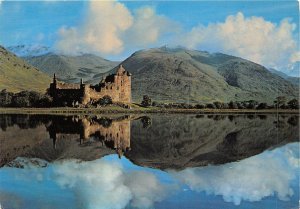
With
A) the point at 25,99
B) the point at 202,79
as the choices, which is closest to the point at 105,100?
the point at 25,99

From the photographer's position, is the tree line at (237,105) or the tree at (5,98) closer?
the tree line at (237,105)

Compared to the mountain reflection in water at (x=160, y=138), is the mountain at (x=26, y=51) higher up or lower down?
higher up

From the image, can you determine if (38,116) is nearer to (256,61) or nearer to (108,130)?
(108,130)

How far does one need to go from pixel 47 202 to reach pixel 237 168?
2673 millimetres

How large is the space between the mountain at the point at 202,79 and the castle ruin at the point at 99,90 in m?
0.11

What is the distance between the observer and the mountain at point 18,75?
34.6 ft

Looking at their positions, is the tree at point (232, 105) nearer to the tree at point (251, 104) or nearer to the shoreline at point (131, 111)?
the shoreline at point (131, 111)

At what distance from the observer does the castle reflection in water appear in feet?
34.5

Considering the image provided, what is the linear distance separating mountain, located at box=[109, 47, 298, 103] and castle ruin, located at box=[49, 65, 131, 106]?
4.4 inches

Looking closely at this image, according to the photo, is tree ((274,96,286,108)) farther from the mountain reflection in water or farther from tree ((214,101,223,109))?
tree ((214,101,223,109))

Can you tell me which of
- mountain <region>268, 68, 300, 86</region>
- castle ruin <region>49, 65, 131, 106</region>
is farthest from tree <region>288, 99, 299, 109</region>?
castle ruin <region>49, 65, 131, 106</region>

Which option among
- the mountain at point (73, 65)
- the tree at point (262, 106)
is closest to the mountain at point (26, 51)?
the mountain at point (73, 65)

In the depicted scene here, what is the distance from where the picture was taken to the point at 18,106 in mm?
10969

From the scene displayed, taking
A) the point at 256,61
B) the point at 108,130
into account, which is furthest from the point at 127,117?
the point at 256,61
